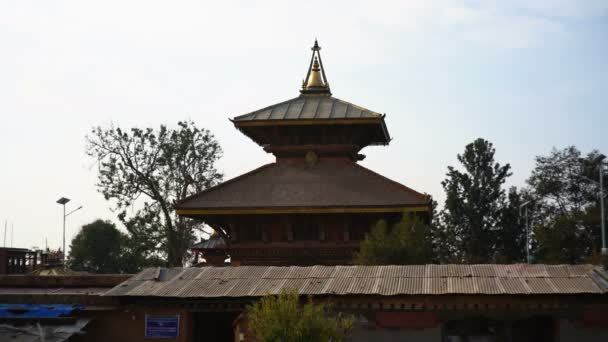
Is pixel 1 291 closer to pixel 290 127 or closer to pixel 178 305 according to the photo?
pixel 178 305

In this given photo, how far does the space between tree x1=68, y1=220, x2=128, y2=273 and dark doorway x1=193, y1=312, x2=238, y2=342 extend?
159 feet

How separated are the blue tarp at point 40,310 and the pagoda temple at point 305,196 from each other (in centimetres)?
916

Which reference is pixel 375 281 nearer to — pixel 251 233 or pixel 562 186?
pixel 251 233

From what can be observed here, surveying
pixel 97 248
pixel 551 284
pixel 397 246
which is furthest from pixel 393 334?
pixel 97 248

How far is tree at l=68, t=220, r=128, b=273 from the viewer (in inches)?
2904

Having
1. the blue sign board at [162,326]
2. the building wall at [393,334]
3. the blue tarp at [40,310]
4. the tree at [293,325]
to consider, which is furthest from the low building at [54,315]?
the tree at [293,325]

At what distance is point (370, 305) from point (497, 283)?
9.41 ft

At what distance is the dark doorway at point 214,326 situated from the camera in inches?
987

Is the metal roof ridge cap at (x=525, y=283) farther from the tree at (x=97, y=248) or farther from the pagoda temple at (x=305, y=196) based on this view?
the tree at (x=97, y=248)

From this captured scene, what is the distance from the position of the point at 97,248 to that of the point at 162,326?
174 feet

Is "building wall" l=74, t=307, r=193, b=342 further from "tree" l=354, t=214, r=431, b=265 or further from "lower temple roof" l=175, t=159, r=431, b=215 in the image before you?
"lower temple roof" l=175, t=159, r=431, b=215

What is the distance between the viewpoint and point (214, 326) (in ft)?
84.1

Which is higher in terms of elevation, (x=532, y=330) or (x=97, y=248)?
(x=97, y=248)

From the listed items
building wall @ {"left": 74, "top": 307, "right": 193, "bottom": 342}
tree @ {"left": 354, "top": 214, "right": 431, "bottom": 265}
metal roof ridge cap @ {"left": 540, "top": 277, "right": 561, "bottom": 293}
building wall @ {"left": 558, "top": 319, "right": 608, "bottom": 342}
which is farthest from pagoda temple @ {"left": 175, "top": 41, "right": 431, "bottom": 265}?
building wall @ {"left": 558, "top": 319, "right": 608, "bottom": 342}
